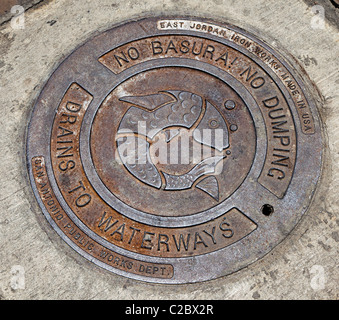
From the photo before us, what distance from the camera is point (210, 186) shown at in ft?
8.18

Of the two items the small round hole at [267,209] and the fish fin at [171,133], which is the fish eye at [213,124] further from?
the small round hole at [267,209]

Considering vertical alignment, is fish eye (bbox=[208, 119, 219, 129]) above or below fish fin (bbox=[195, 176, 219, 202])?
above

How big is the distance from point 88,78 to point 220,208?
1.28m

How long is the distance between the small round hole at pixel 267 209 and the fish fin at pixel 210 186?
0.30m

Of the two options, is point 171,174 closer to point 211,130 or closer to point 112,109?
point 211,130

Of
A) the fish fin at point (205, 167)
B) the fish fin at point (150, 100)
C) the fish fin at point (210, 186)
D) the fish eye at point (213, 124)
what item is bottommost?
the fish fin at point (210, 186)

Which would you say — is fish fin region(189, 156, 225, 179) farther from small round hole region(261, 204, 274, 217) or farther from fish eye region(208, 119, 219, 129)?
small round hole region(261, 204, 274, 217)

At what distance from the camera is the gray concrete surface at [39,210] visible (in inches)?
91.3

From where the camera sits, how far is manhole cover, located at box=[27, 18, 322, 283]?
2.40 m

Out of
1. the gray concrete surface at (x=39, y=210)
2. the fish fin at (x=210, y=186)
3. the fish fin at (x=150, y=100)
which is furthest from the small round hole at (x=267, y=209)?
the fish fin at (x=150, y=100)

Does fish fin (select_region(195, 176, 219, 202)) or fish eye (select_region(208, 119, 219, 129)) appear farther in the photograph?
fish eye (select_region(208, 119, 219, 129))

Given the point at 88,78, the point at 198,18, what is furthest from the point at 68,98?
the point at 198,18

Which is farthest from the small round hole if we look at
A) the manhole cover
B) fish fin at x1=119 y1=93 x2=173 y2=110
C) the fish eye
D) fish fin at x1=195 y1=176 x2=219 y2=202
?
fish fin at x1=119 y1=93 x2=173 y2=110

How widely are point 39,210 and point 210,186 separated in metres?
1.12
